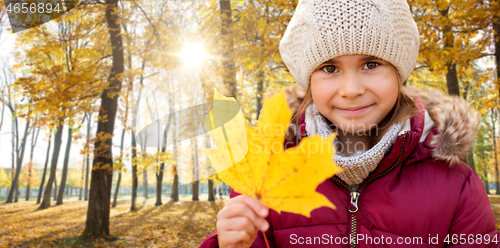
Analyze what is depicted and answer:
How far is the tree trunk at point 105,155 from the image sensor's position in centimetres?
648

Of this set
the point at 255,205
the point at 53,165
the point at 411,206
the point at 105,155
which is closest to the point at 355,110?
the point at 411,206

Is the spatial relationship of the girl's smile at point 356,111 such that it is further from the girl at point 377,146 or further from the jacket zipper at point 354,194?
the jacket zipper at point 354,194

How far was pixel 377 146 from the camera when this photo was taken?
102 cm

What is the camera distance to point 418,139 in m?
1.11

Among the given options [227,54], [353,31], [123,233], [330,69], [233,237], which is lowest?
[123,233]

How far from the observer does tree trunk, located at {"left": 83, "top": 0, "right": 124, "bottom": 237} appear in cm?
648

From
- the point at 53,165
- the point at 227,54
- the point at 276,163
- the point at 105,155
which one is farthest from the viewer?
the point at 53,165

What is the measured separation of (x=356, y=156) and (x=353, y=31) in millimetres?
445

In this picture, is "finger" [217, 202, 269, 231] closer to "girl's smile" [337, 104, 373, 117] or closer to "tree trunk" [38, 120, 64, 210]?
"girl's smile" [337, 104, 373, 117]

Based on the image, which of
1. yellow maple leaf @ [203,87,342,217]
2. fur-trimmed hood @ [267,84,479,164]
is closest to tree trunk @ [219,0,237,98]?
fur-trimmed hood @ [267,84,479,164]

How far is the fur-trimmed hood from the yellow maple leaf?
70 cm

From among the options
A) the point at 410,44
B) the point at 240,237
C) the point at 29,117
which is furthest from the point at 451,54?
the point at 29,117

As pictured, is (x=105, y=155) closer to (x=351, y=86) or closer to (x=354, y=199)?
(x=354, y=199)

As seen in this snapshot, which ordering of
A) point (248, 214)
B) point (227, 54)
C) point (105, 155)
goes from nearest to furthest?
point (248, 214) → point (227, 54) → point (105, 155)
